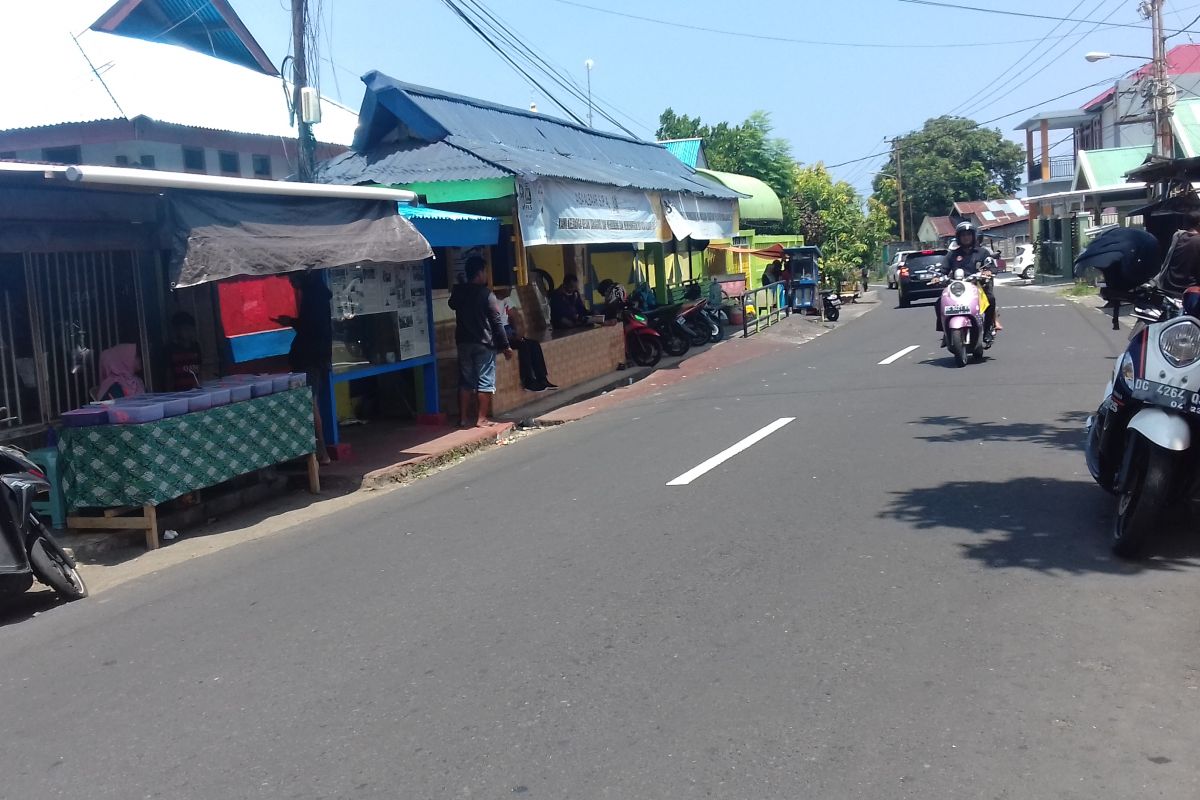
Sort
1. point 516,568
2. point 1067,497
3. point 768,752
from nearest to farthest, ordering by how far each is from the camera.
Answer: point 768,752 < point 516,568 < point 1067,497

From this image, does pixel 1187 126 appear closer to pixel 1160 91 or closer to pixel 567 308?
pixel 1160 91

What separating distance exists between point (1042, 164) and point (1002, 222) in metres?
13.9

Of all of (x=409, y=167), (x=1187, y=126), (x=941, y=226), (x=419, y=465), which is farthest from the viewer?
(x=941, y=226)

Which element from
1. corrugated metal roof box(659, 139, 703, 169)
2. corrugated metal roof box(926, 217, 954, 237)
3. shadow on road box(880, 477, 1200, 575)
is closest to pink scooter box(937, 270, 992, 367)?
shadow on road box(880, 477, 1200, 575)

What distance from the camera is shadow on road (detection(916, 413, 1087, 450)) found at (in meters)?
9.19

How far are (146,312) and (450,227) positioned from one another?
3.79 metres

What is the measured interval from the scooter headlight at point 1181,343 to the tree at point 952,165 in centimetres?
7703

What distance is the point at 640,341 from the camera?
18.8m

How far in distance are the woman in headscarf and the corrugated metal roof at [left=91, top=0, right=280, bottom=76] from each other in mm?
13370

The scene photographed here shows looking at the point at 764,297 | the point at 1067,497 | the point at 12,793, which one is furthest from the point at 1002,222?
the point at 12,793

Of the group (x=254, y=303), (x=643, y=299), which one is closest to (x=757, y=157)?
(x=643, y=299)

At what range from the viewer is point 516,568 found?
21.0 feet

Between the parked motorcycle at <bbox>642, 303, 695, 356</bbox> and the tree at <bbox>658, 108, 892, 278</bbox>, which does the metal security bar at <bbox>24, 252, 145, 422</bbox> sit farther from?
the tree at <bbox>658, 108, 892, 278</bbox>

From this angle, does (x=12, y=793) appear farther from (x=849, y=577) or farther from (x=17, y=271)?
(x=17, y=271)
